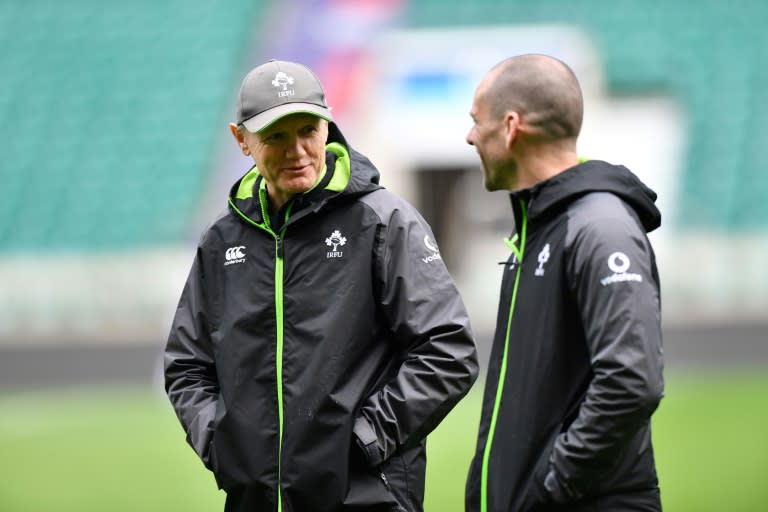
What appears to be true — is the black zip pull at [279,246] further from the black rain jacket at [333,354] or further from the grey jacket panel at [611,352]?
the grey jacket panel at [611,352]

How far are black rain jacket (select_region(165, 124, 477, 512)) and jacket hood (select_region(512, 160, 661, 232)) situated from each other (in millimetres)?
→ 316

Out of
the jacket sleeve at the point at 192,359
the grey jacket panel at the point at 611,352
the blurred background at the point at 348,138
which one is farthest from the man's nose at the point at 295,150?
the blurred background at the point at 348,138

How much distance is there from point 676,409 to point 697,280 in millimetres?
4942

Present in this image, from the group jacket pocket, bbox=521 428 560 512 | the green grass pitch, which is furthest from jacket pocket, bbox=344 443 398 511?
the green grass pitch

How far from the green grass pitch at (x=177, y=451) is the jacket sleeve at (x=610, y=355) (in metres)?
4.14

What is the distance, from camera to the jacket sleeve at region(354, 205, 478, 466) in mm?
3057

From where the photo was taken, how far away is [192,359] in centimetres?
337

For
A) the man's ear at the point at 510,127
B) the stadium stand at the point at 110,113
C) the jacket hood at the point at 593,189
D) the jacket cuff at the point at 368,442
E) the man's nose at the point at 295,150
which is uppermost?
the stadium stand at the point at 110,113

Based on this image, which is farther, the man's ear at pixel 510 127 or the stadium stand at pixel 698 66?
the stadium stand at pixel 698 66

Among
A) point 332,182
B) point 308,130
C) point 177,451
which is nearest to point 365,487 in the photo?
point 332,182

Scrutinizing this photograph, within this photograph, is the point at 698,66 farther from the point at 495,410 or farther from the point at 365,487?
the point at 365,487

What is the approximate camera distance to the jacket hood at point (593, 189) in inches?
121

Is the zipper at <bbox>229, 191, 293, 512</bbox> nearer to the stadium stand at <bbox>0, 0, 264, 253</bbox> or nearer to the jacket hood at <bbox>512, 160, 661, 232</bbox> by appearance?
the jacket hood at <bbox>512, 160, 661, 232</bbox>

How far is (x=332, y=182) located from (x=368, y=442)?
2.24 feet
